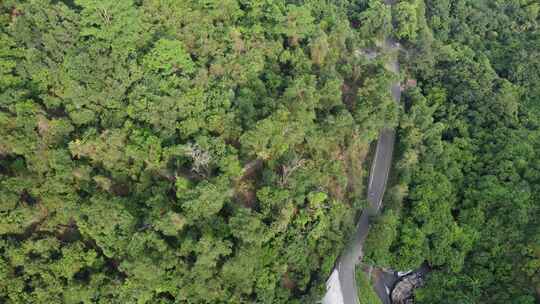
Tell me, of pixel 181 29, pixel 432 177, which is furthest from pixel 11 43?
pixel 432 177

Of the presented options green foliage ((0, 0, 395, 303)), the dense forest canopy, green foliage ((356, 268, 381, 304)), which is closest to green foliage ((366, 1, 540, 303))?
the dense forest canopy

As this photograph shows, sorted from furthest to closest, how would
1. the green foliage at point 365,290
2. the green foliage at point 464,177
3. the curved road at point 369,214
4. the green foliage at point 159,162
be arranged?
1. the green foliage at point 464,177
2. the curved road at point 369,214
3. the green foliage at point 365,290
4. the green foliage at point 159,162

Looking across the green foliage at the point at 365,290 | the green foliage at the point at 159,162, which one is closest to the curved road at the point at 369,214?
the green foliage at the point at 365,290

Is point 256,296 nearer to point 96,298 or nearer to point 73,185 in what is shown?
point 96,298

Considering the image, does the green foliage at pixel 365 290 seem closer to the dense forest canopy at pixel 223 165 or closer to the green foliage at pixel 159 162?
the dense forest canopy at pixel 223 165

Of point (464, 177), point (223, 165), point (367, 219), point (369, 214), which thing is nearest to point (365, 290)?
point (367, 219)

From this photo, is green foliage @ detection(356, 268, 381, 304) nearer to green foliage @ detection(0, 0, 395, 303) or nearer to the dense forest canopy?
the dense forest canopy
